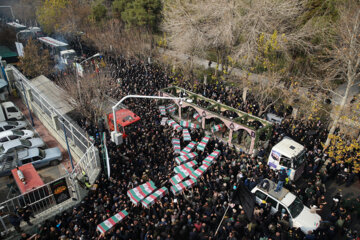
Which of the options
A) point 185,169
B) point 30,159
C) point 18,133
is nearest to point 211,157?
point 185,169

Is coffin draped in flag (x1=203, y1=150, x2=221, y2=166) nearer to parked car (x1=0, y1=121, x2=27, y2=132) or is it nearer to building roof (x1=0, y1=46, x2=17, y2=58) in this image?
parked car (x1=0, y1=121, x2=27, y2=132)

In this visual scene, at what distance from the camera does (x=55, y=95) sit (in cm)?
2230

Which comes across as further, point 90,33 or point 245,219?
point 90,33

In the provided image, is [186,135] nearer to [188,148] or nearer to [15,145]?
[188,148]

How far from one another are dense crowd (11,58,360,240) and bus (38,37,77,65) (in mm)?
19528

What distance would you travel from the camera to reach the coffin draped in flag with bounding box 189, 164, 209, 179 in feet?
44.8

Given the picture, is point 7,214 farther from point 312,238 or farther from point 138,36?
point 138,36

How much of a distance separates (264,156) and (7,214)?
49.1ft

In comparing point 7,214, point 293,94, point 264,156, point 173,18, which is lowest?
point 264,156

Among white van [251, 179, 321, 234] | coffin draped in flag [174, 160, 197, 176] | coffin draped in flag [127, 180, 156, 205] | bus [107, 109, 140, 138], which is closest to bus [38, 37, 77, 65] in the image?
bus [107, 109, 140, 138]

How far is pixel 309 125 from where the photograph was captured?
1911 cm

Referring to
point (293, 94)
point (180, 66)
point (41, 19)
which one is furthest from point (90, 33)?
point (293, 94)

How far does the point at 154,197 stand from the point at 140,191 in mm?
835

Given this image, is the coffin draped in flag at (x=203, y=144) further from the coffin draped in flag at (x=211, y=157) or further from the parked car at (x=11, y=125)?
the parked car at (x=11, y=125)
